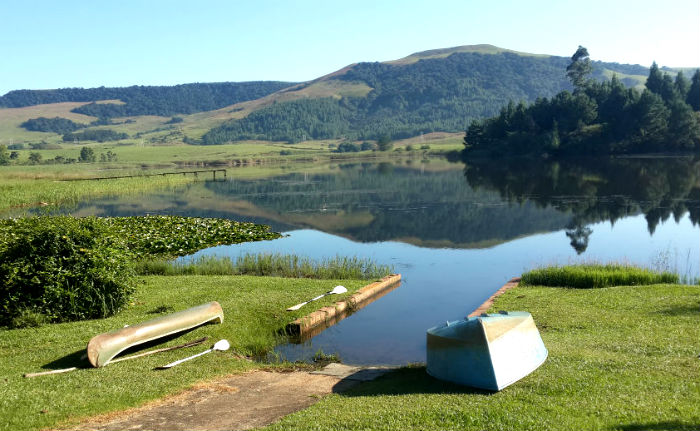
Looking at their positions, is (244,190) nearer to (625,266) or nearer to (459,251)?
(459,251)

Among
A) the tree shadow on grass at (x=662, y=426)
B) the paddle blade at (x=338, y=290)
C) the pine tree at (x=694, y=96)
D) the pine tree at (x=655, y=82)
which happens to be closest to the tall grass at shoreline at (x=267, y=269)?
the paddle blade at (x=338, y=290)

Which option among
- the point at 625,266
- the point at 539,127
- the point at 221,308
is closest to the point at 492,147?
the point at 539,127

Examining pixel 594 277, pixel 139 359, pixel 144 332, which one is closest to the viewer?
pixel 139 359

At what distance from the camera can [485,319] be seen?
10.1 m

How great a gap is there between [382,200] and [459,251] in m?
26.3

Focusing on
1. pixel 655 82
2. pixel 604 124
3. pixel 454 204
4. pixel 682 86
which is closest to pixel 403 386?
pixel 454 204

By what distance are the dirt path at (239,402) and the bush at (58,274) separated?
5382mm

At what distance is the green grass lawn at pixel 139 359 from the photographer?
9.84 meters

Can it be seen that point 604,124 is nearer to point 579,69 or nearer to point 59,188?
point 579,69

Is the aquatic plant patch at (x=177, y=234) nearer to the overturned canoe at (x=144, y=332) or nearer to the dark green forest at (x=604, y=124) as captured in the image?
the overturned canoe at (x=144, y=332)

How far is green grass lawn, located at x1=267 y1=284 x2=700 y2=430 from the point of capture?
26.0ft

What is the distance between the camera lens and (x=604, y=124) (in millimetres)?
114125

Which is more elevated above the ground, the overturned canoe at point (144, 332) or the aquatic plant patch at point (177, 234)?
the overturned canoe at point (144, 332)

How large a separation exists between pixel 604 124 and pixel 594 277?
104 metres
